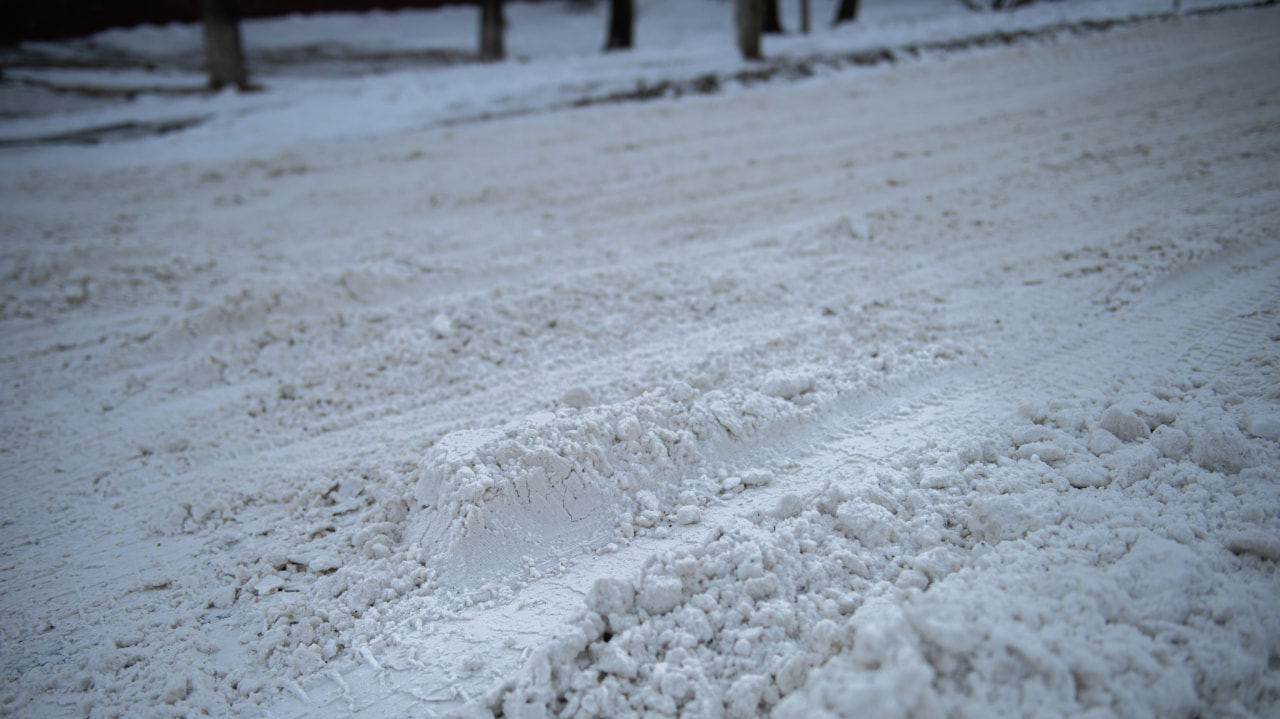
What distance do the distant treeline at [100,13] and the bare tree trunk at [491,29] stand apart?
626 cm

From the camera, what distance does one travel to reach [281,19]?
18500mm

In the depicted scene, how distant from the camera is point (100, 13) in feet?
50.4

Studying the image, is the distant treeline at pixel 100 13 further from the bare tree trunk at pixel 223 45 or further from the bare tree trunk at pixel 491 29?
the bare tree trunk at pixel 491 29

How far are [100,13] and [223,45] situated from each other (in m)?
9.39

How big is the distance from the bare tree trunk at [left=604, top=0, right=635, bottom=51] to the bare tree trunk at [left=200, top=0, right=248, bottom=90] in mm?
6644

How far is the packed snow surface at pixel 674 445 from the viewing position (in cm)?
146

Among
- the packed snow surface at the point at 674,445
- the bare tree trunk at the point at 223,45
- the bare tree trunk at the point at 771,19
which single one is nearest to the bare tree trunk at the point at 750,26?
the bare tree trunk at the point at 771,19

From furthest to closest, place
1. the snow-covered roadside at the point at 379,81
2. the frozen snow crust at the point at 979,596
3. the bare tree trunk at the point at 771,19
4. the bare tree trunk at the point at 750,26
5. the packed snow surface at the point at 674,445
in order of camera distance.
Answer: the bare tree trunk at the point at 771,19 < the bare tree trunk at the point at 750,26 < the snow-covered roadside at the point at 379,81 < the packed snow surface at the point at 674,445 < the frozen snow crust at the point at 979,596

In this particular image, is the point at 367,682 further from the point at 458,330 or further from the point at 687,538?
the point at 458,330

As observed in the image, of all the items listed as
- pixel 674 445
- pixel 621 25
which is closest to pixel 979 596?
pixel 674 445

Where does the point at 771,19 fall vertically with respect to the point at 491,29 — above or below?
above

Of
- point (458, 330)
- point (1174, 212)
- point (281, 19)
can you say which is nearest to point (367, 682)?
point (458, 330)

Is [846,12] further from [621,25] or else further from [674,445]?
[674,445]

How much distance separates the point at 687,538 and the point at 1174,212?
3307 mm
